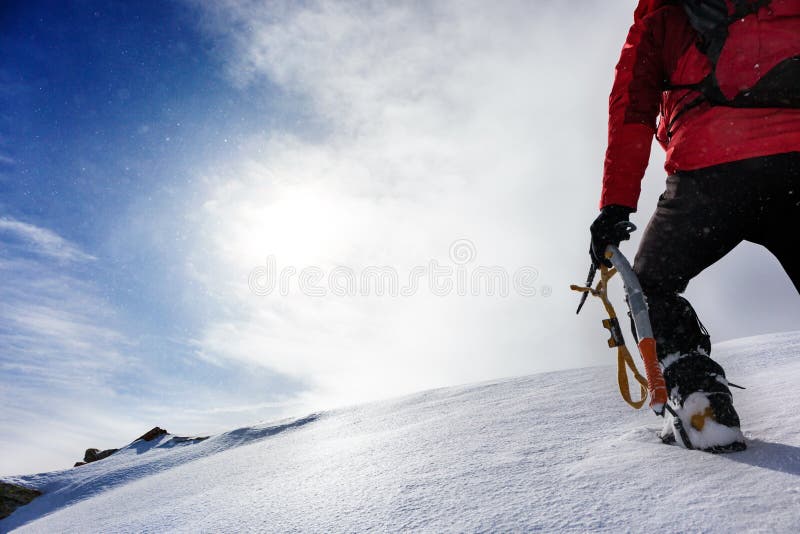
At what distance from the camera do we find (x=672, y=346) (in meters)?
1.47

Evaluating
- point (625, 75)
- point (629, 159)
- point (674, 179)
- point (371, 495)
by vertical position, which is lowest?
point (371, 495)

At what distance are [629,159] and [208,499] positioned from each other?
8.07 feet

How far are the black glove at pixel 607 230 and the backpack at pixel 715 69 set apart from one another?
1.35 feet

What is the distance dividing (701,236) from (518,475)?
99 cm

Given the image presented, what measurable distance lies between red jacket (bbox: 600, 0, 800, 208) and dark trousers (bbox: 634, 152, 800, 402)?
Result: 0.06 meters

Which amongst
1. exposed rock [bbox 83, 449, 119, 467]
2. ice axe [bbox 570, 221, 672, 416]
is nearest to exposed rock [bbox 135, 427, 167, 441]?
exposed rock [bbox 83, 449, 119, 467]

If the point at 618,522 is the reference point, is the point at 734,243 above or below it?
above

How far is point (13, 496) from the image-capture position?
18.0 ft

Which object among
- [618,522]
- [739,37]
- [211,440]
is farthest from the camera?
[211,440]

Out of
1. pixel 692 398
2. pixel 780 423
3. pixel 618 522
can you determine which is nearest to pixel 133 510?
pixel 618 522

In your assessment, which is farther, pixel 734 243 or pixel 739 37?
pixel 734 243

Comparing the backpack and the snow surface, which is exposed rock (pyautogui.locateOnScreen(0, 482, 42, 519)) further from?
the backpack

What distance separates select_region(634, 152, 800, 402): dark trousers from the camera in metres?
1.33

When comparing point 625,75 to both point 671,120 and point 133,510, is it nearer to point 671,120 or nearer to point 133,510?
point 671,120
